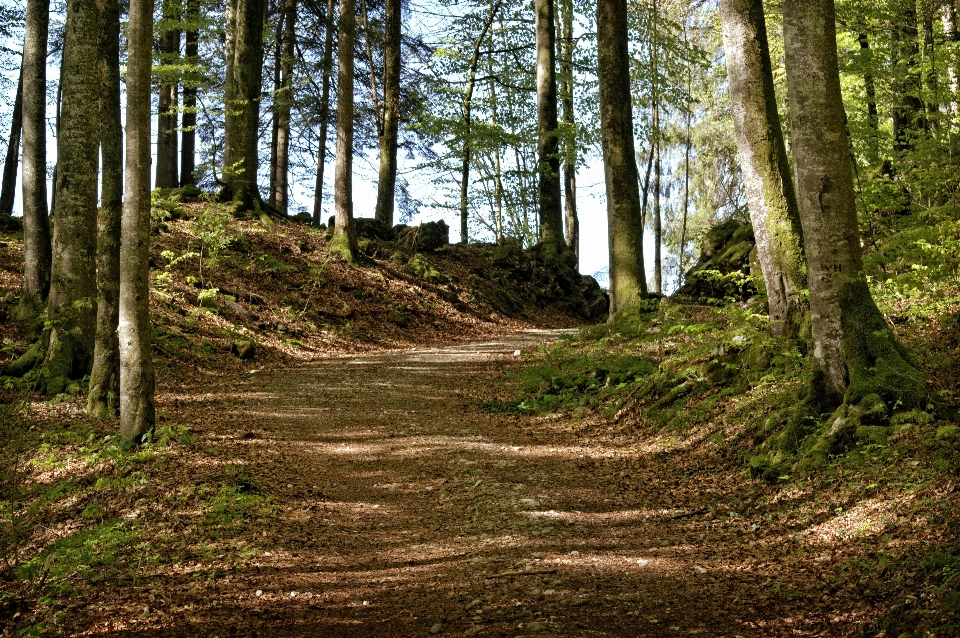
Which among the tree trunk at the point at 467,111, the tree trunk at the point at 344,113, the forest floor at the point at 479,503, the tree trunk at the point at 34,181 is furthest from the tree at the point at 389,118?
the tree trunk at the point at 34,181

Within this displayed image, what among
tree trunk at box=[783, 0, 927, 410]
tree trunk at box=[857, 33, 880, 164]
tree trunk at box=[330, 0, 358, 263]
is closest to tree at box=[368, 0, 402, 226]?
tree trunk at box=[330, 0, 358, 263]

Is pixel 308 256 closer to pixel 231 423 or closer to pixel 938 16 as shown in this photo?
pixel 231 423

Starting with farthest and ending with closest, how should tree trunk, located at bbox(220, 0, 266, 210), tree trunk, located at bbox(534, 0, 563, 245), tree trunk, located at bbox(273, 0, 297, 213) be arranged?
tree trunk, located at bbox(273, 0, 297, 213)
tree trunk, located at bbox(534, 0, 563, 245)
tree trunk, located at bbox(220, 0, 266, 210)

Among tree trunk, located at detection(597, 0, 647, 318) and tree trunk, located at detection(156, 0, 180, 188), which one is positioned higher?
tree trunk, located at detection(156, 0, 180, 188)

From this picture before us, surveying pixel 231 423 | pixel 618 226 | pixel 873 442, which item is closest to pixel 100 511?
pixel 231 423

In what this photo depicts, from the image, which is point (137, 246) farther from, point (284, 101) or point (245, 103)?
point (284, 101)

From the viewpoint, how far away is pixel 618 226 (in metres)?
11.9

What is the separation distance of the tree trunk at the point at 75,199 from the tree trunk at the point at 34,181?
52.6 inches

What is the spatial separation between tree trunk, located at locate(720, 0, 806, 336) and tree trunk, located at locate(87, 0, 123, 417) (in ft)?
22.9

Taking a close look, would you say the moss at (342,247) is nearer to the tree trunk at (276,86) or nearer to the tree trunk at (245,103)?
the tree trunk at (245,103)

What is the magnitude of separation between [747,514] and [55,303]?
28.2 ft

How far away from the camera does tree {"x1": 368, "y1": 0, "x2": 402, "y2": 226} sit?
20609mm

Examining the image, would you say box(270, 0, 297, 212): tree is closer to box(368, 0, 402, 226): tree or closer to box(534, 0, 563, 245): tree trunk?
box(368, 0, 402, 226): tree

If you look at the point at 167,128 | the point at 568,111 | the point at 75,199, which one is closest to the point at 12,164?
the point at 167,128
